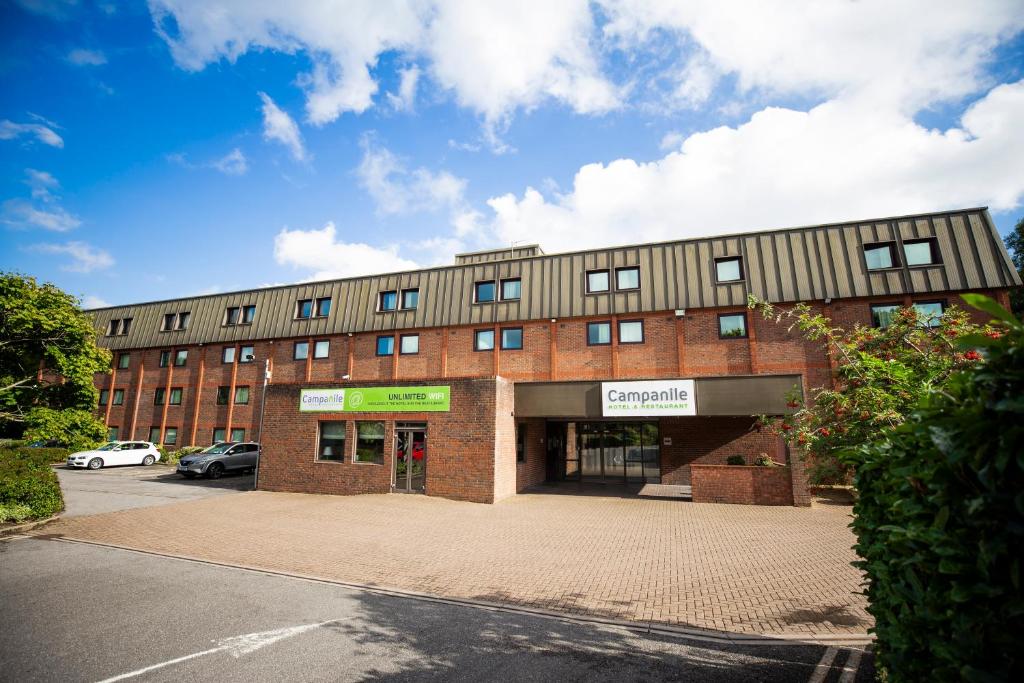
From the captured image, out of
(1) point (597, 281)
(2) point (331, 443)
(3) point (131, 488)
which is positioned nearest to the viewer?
(2) point (331, 443)

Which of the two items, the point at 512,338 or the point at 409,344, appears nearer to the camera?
the point at 512,338

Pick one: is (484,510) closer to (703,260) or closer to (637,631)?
(637,631)

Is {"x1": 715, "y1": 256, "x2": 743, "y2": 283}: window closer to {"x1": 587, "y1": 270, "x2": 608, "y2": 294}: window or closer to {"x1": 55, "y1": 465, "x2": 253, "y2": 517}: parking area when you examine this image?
{"x1": 587, "y1": 270, "x2": 608, "y2": 294}: window

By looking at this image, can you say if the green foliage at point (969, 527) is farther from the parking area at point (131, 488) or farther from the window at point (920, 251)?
the window at point (920, 251)

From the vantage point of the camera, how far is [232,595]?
276 inches

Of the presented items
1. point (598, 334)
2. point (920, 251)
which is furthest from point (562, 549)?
point (920, 251)

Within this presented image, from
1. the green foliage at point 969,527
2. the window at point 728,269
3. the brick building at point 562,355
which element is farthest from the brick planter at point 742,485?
the green foliage at point 969,527

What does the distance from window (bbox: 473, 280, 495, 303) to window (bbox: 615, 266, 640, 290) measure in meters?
6.10

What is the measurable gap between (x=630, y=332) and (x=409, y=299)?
11.8 m

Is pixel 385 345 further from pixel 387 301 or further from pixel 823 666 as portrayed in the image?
pixel 823 666

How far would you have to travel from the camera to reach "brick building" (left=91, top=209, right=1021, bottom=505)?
15.8 metres

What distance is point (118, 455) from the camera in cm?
2725

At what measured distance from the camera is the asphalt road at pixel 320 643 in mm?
4676

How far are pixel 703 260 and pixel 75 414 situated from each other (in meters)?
25.2
